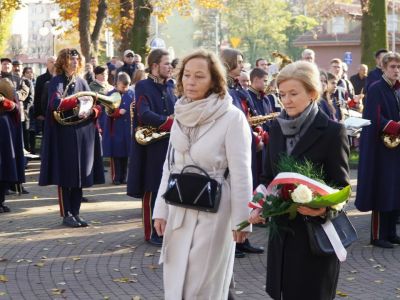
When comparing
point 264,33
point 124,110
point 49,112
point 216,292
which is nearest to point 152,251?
point 49,112

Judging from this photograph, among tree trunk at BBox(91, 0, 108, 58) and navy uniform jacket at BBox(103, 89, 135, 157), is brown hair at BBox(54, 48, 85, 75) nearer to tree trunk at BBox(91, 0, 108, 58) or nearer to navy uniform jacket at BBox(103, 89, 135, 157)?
navy uniform jacket at BBox(103, 89, 135, 157)

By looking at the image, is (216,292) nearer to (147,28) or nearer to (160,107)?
(160,107)

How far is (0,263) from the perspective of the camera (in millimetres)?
8984

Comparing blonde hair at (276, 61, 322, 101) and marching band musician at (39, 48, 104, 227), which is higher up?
blonde hair at (276, 61, 322, 101)

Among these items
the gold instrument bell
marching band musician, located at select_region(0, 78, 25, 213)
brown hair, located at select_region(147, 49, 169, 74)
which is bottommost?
marching band musician, located at select_region(0, 78, 25, 213)

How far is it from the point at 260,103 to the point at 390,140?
1.70 meters

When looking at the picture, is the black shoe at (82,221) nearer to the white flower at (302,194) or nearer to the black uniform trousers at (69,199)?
the black uniform trousers at (69,199)

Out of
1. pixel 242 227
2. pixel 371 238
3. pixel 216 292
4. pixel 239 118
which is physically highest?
pixel 239 118

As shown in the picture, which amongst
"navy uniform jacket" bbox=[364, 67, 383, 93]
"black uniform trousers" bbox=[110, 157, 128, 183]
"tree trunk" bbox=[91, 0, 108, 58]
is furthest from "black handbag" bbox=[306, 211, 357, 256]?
"tree trunk" bbox=[91, 0, 108, 58]

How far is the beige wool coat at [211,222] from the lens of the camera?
5664 mm

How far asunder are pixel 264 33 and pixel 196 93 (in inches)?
3668

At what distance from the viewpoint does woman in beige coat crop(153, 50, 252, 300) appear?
223 inches

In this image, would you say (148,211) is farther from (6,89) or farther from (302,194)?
(302,194)

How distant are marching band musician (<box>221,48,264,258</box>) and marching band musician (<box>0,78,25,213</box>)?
388cm
